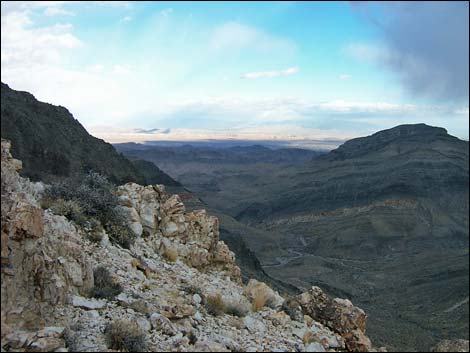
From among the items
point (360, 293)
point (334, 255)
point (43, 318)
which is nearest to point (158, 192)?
point (43, 318)

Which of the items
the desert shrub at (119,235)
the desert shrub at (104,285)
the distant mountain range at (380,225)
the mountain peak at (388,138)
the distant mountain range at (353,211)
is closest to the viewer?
the desert shrub at (104,285)

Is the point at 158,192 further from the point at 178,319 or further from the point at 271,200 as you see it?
the point at 271,200

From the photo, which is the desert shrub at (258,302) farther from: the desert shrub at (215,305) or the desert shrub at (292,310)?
the desert shrub at (215,305)

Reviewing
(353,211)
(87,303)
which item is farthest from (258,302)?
(353,211)

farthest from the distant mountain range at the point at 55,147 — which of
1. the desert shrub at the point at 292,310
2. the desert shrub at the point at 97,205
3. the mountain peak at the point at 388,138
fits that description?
the mountain peak at the point at 388,138

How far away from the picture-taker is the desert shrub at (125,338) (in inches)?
289

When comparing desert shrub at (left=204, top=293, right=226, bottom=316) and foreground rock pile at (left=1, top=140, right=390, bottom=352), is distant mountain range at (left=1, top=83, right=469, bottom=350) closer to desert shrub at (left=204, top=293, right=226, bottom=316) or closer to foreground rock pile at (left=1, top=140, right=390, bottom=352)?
foreground rock pile at (left=1, top=140, right=390, bottom=352)

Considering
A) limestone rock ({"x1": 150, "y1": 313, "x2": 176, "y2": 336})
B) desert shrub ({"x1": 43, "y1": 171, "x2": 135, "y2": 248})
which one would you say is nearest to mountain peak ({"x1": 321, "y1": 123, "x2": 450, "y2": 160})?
desert shrub ({"x1": 43, "y1": 171, "x2": 135, "y2": 248})

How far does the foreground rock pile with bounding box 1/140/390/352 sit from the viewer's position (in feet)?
23.7

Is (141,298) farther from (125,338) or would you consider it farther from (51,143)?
(51,143)

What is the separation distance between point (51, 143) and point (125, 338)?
53070 mm

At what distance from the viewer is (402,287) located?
67.0m

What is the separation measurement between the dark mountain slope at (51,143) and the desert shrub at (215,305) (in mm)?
38375

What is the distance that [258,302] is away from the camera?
36.5 feet
